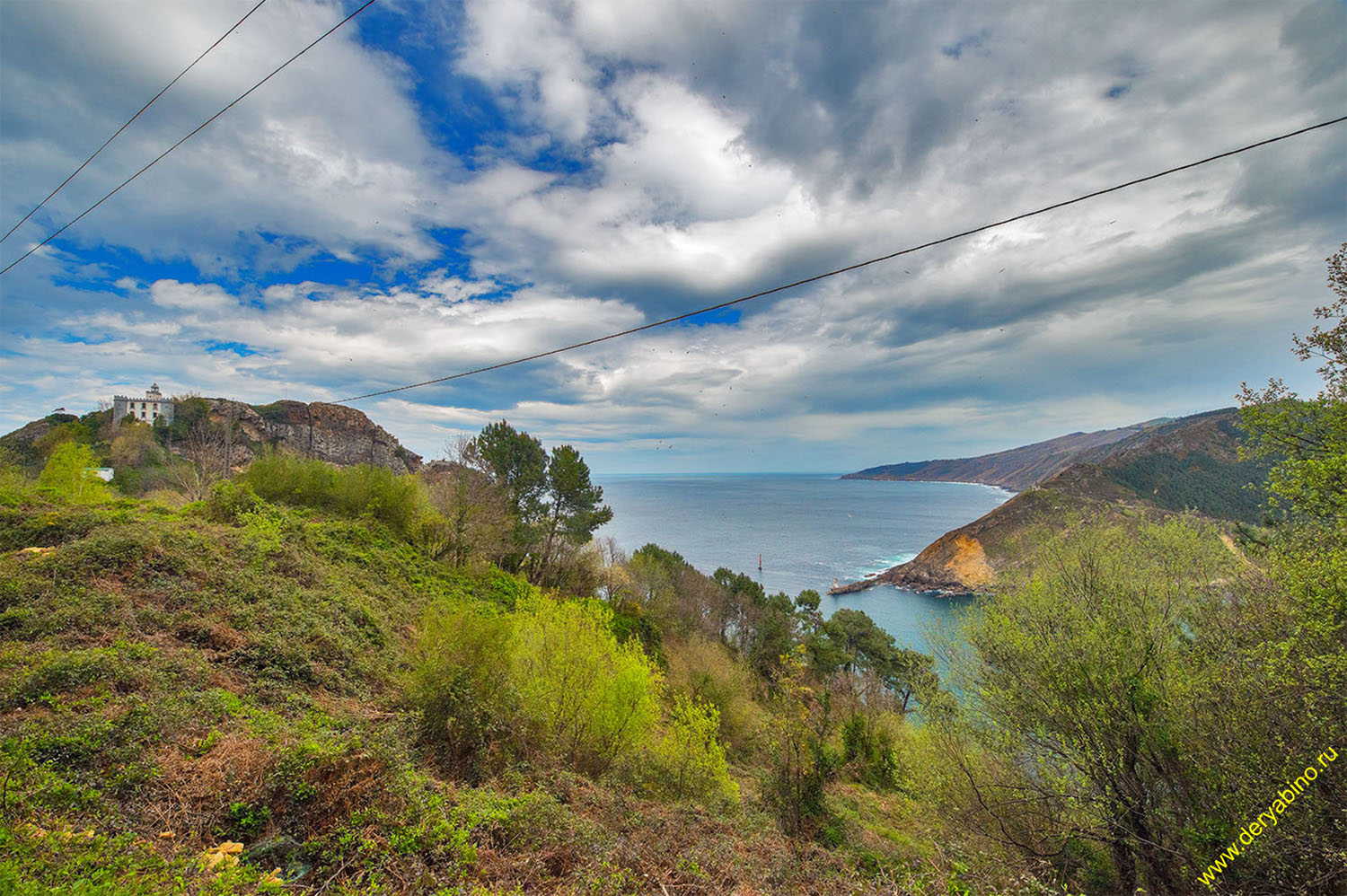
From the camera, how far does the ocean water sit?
178ft

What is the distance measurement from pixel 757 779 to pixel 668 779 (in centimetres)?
479

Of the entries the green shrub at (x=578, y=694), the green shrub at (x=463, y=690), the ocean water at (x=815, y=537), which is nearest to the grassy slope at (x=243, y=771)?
A: the green shrub at (x=463, y=690)

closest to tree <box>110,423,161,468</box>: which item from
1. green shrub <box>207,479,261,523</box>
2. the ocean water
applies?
green shrub <box>207,479,261,523</box>

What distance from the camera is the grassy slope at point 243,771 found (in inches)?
160

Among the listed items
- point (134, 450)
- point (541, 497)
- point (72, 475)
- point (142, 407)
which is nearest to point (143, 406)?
point (142, 407)

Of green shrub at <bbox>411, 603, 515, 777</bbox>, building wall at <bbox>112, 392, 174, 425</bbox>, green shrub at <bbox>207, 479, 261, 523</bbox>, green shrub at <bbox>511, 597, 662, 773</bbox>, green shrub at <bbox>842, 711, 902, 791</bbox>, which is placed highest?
building wall at <bbox>112, 392, 174, 425</bbox>

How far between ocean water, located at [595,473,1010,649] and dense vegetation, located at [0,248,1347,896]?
226 inches

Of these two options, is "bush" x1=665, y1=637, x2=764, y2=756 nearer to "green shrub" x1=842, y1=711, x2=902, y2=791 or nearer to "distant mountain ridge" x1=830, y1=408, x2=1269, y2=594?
"green shrub" x1=842, y1=711, x2=902, y2=791

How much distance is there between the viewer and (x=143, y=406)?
5081 centimetres

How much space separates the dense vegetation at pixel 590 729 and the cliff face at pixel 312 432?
3458cm

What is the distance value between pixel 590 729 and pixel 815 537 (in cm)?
8649

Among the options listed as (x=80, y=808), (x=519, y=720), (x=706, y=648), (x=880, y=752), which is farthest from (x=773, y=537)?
(x=80, y=808)

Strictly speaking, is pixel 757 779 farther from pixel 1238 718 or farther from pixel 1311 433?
pixel 1311 433

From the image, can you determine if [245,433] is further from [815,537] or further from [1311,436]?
[815,537]
